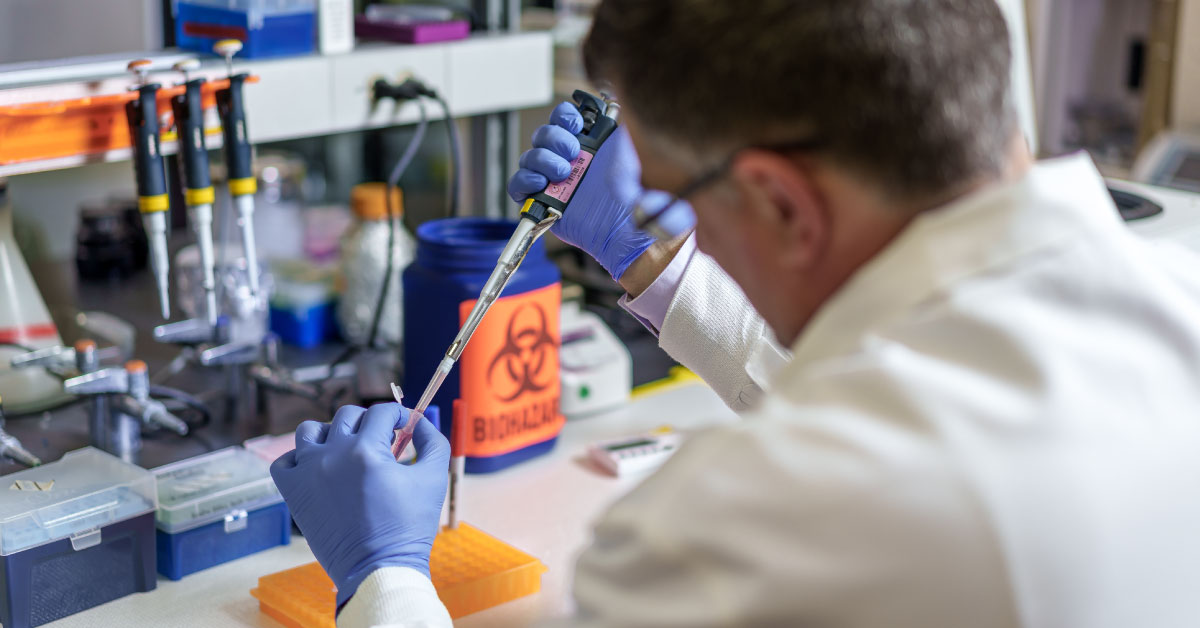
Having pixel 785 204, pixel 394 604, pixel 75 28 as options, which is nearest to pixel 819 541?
pixel 785 204

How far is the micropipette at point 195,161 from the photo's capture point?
145 cm

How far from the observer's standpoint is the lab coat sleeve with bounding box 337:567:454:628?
969mm

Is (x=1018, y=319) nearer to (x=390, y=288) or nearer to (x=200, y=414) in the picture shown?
(x=200, y=414)

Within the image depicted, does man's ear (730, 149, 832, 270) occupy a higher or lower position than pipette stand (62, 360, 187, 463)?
higher

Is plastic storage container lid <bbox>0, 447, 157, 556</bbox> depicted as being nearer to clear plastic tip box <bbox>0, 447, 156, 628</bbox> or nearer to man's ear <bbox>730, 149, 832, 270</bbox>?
clear plastic tip box <bbox>0, 447, 156, 628</bbox>

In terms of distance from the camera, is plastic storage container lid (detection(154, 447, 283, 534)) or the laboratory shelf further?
the laboratory shelf

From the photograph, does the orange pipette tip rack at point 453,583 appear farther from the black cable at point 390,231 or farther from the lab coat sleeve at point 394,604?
the black cable at point 390,231

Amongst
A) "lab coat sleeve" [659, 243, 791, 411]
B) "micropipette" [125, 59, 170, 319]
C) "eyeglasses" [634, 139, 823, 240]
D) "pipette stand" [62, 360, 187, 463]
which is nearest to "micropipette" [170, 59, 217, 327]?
"micropipette" [125, 59, 170, 319]

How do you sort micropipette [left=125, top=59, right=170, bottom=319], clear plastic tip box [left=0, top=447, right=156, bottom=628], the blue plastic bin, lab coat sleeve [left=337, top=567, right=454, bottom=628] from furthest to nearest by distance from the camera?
1. the blue plastic bin
2. micropipette [left=125, top=59, right=170, bottom=319]
3. clear plastic tip box [left=0, top=447, right=156, bottom=628]
4. lab coat sleeve [left=337, top=567, right=454, bottom=628]

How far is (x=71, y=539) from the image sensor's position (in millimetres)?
1189

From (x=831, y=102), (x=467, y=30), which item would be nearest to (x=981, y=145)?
(x=831, y=102)

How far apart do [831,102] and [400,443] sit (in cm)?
63

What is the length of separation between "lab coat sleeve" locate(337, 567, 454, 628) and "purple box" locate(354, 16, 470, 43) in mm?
1054

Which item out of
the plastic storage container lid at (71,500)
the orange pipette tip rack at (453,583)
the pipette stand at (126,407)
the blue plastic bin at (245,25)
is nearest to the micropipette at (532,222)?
the orange pipette tip rack at (453,583)
